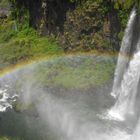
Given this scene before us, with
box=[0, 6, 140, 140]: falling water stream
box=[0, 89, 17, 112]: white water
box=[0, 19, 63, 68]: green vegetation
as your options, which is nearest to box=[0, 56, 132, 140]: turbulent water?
box=[0, 6, 140, 140]: falling water stream

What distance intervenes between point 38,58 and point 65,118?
28.3ft

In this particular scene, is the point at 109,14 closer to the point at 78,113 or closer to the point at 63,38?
the point at 63,38

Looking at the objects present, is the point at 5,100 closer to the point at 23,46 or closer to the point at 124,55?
the point at 23,46

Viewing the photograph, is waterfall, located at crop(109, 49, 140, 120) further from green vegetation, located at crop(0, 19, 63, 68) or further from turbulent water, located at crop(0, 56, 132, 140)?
green vegetation, located at crop(0, 19, 63, 68)

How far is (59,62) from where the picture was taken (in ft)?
107

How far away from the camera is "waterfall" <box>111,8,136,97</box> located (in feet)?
94.0

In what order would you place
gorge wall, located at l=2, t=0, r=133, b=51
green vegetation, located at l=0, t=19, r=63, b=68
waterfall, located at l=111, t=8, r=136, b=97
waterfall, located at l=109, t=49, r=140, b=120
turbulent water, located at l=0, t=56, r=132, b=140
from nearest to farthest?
turbulent water, located at l=0, t=56, r=132, b=140 → waterfall, located at l=109, t=49, r=140, b=120 → waterfall, located at l=111, t=8, r=136, b=97 → gorge wall, located at l=2, t=0, r=133, b=51 → green vegetation, located at l=0, t=19, r=63, b=68

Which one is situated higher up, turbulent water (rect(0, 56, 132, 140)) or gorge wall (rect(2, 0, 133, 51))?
gorge wall (rect(2, 0, 133, 51))

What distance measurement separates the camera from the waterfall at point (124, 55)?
28.6 metres

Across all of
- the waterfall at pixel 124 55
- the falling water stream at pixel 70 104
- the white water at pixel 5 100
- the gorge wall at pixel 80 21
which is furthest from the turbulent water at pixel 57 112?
the gorge wall at pixel 80 21

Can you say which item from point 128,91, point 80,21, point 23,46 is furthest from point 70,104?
point 23,46

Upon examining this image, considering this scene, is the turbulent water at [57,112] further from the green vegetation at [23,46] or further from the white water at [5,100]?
the green vegetation at [23,46]

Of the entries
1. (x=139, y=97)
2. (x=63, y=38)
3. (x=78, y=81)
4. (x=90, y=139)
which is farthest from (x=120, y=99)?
(x=63, y=38)

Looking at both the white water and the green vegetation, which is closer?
the white water
